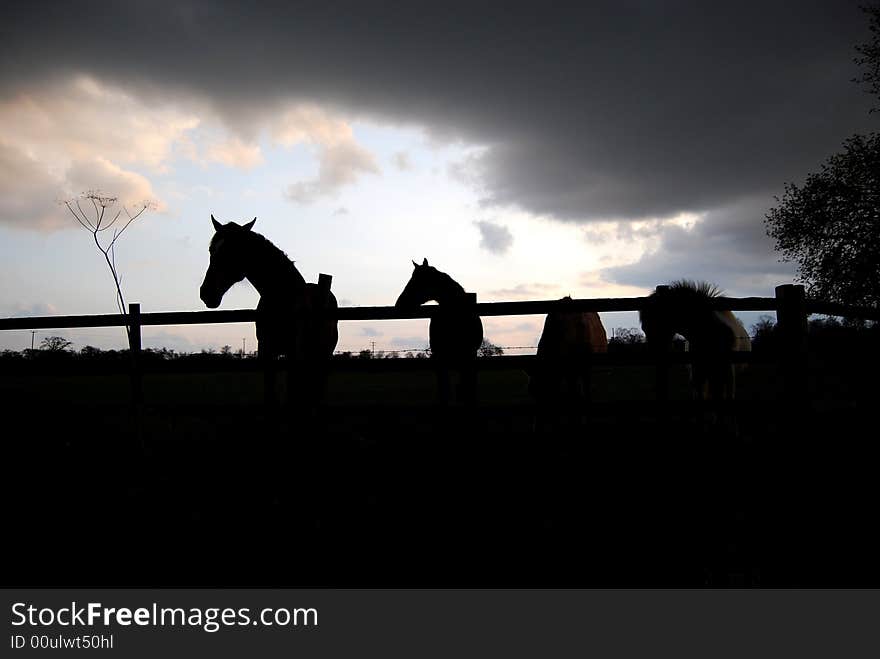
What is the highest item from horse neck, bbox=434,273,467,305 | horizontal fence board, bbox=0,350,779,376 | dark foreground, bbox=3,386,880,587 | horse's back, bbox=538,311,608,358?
horse neck, bbox=434,273,467,305

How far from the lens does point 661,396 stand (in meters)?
7.15

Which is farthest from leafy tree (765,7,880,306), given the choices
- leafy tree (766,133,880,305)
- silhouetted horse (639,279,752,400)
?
silhouetted horse (639,279,752,400)

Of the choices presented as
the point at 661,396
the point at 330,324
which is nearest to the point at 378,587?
the point at 330,324

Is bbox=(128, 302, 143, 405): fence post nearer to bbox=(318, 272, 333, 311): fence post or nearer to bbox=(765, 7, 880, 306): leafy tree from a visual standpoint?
bbox=(318, 272, 333, 311): fence post

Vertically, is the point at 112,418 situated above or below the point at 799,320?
below

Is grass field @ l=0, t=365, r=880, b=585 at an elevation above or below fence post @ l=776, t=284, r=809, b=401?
below

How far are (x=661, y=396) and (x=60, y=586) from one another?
6498 millimetres

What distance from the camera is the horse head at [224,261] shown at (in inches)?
255

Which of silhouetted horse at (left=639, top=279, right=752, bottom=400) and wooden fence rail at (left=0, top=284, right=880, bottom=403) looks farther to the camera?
silhouetted horse at (left=639, top=279, right=752, bottom=400)

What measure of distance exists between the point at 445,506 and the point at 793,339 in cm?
395

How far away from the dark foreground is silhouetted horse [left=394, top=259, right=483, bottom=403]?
1.09 feet

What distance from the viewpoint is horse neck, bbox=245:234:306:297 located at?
→ 6.70 m

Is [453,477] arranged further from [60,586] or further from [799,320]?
[799,320]

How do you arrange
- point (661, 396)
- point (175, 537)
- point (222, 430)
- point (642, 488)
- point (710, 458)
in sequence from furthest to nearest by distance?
1. point (222, 430)
2. point (661, 396)
3. point (710, 458)
4. point (642, 488)
5. point (175, 537)
